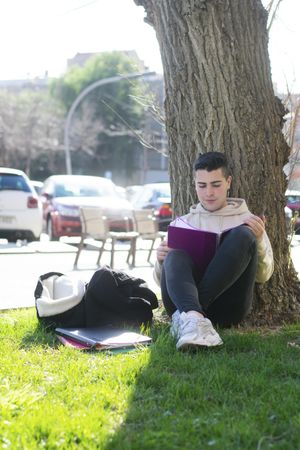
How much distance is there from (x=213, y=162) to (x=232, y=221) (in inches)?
16.8

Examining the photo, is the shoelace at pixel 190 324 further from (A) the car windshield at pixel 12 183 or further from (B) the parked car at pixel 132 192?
(B) the parked car at pixel 132 192

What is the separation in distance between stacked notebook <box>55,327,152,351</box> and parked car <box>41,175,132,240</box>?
10.8 m

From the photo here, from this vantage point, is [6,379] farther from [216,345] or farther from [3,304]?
[3,304]

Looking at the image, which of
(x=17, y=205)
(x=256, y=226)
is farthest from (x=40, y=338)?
(x=17, y=205)

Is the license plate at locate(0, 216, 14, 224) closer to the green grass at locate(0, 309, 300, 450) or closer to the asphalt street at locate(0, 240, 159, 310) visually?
the asphalt street at locate(0, 240, 159, 310)

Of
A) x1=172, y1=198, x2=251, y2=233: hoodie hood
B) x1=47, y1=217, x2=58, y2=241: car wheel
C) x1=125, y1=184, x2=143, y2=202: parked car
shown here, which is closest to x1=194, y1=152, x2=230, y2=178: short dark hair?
x1=172, y1=198, x2=251, y2=233: hoodie hood

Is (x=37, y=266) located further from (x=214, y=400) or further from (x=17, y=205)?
(x=214, y=400)

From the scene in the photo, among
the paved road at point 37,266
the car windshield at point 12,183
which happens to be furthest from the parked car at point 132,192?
the paved road at point 37,266

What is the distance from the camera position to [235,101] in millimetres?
5109

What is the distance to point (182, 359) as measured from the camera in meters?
3.89

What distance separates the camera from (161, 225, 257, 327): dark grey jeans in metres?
4.24

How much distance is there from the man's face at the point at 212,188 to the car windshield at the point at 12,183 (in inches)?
407

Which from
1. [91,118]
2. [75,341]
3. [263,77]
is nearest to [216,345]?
[75,341]

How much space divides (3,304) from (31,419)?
404 centimetres
